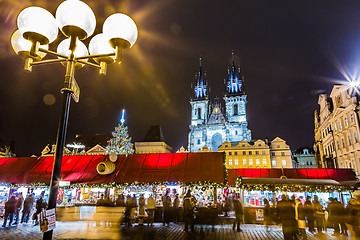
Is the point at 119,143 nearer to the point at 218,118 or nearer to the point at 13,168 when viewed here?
the point at 13,168

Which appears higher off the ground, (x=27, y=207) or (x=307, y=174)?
(x=307, y=174)

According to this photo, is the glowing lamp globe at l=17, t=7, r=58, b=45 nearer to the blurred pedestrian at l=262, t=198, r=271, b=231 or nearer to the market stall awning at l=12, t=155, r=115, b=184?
the market stall awning at l=12, t=155, r=115, b=184

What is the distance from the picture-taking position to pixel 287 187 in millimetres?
12648

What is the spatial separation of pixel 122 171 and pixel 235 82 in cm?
7274

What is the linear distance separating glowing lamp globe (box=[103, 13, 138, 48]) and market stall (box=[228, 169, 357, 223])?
11109mm

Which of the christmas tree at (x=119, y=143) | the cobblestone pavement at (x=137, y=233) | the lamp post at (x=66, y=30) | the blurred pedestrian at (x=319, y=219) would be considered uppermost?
the christmas tree at (x=119, y=143)

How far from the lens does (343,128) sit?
2830cm

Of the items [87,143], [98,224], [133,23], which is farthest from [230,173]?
[87,143]

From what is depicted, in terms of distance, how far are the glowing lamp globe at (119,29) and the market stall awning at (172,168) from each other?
7.79m

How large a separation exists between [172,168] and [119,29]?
8.22m

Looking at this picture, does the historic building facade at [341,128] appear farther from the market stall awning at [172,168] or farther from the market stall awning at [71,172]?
the market stall awning at [71,172]

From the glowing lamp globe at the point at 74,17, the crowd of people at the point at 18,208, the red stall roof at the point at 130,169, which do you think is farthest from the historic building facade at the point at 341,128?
the crowd of people at the point at 18,208

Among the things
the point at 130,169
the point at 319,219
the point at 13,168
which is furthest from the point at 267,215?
the point at 13,168

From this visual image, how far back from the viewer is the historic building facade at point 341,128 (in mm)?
25406
